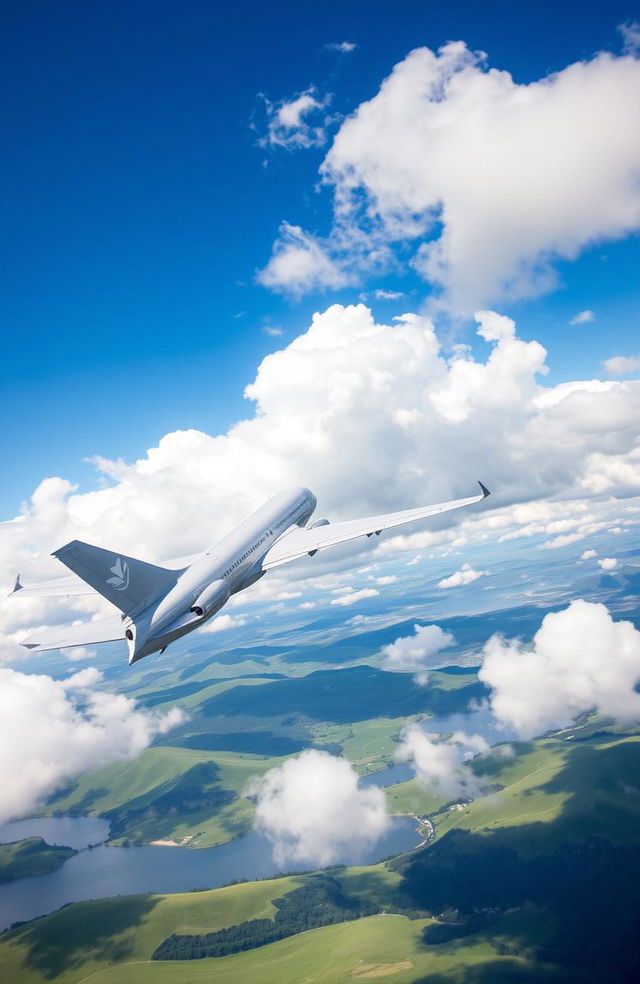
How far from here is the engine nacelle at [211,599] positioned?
105 ft

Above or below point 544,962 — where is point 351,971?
above

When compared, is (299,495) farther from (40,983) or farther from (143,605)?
(40,983)

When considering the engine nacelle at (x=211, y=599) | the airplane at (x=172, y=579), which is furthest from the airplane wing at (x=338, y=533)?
the engine nacelle at (x=211, y=599)

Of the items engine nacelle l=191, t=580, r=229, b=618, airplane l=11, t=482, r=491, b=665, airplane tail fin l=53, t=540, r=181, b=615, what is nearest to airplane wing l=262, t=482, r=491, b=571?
airplane l=11, t=482, r=491, b=665

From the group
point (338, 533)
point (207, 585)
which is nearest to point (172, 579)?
point (207, 585)

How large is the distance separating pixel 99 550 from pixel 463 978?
248446mm

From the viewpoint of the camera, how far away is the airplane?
29.2m

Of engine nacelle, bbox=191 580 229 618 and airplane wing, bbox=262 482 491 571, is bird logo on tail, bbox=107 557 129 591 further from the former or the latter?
airplane wing, bbox=262 482 491 571

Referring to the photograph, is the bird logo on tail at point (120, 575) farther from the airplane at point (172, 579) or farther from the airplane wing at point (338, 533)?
the airplane wing at point (338, 533)

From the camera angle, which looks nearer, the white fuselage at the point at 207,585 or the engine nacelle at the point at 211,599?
the white fuselage at the point at 207,585

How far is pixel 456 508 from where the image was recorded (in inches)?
1671

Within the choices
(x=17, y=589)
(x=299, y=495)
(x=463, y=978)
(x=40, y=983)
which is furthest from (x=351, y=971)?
(x=17, y=589)

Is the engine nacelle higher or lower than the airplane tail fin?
lower

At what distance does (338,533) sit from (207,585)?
51.3 ft
